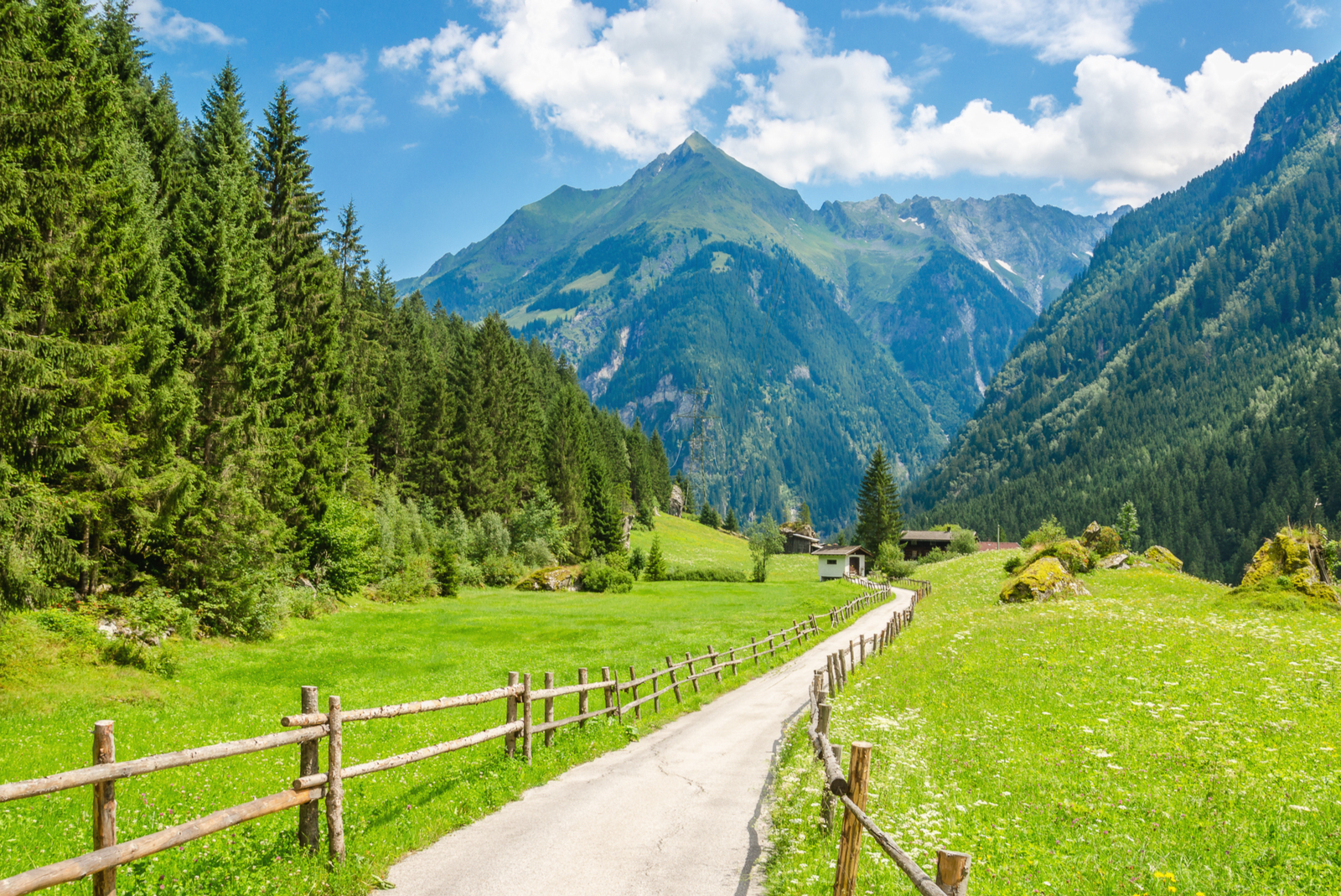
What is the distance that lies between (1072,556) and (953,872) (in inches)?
2329

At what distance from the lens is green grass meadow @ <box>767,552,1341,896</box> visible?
28.3 ft

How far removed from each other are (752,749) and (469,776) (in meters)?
7.53

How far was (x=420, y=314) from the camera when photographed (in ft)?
334

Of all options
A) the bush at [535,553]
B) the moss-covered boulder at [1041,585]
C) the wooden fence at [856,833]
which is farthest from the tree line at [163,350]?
the moss-covered boulder at [1041,585]

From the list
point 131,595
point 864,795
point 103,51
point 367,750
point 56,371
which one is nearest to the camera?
point 864,795

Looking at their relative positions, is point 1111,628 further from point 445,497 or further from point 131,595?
point 445,497

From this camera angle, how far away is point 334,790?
9.29 meters

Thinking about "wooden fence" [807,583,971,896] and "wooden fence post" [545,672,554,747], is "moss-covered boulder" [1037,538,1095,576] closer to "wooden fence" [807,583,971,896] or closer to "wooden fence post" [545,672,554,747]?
"wooden fence" [807,583,971,896]

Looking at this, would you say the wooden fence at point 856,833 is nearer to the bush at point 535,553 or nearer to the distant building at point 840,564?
the bush at point 535,553

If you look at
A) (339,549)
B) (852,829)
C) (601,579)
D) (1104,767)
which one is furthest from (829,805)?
(601,579)

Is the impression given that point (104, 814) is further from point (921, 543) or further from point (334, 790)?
point (921, 543)

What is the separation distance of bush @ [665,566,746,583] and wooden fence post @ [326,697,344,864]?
75.5 m

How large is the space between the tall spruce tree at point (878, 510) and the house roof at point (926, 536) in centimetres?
2749

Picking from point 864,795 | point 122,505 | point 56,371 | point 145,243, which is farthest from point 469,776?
point 145,243
